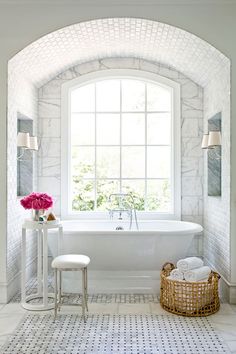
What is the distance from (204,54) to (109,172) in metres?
1.97

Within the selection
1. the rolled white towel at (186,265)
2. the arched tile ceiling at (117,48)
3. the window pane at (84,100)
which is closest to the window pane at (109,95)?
the window pane at (84,100)

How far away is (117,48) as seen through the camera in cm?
467

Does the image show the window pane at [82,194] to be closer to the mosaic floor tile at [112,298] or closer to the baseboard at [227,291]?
the mosaic floor tile at [112,298]

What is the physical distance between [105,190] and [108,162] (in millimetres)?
380

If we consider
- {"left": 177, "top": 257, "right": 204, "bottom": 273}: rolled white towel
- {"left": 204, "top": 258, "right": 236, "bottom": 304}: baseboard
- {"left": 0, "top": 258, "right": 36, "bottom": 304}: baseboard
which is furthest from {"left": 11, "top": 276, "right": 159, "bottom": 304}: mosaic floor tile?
{"left": 204, "top": 258, "right": 236, "bottom": 304}: baseboard

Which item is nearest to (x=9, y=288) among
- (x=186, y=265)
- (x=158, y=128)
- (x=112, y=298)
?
(x=112, y=298)

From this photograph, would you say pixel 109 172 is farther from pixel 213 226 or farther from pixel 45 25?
pixel 45 25

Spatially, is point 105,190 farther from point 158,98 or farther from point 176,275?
point 176,275

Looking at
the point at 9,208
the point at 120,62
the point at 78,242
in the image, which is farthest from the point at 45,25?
the point at 78,242

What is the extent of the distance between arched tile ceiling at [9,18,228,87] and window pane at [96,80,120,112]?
425mm

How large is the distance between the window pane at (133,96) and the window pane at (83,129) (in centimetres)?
51

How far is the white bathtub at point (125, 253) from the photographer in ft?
13.1

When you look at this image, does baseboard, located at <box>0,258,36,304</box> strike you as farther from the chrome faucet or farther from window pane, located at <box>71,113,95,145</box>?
window pane, located at <box>71,113,95,145</box>

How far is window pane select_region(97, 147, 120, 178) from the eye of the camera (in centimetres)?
526
